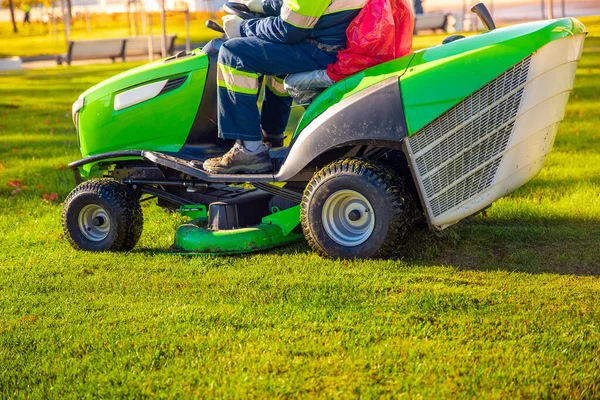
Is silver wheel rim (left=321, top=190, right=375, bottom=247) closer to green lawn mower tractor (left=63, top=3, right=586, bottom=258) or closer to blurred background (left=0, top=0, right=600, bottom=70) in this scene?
green lawn mower tractor (left=63, top=3, right=586, bottom=258)

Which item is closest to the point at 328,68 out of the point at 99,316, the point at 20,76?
the point at 99,316

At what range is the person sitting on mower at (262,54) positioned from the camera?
5012 millimetres

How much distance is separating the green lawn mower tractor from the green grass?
213mm

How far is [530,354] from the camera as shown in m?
3.71

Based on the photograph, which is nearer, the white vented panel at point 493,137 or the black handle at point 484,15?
the white vented panel at point 493,137

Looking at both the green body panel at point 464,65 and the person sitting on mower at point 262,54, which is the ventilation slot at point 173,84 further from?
the green body panel at point 464,65

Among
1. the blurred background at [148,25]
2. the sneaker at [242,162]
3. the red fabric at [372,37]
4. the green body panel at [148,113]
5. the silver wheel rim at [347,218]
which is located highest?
the red fabric at [372,37]

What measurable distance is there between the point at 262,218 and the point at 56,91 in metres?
13.8

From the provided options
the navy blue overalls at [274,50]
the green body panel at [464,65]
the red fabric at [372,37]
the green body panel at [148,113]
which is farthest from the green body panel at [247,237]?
the green body panel at [464,65]

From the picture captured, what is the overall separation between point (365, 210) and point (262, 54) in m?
1.12

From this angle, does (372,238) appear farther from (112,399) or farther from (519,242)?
(112,399)

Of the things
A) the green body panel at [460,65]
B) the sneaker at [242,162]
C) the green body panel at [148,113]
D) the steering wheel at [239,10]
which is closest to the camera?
the green body panel at [460,65]

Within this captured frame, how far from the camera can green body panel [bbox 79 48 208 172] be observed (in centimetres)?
580

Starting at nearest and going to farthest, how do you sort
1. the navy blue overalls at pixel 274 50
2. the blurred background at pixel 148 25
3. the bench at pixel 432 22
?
the navy blue overalls at pixel 274 50
the blurred background at pixel 148 25
the bench at pixel 432 22
